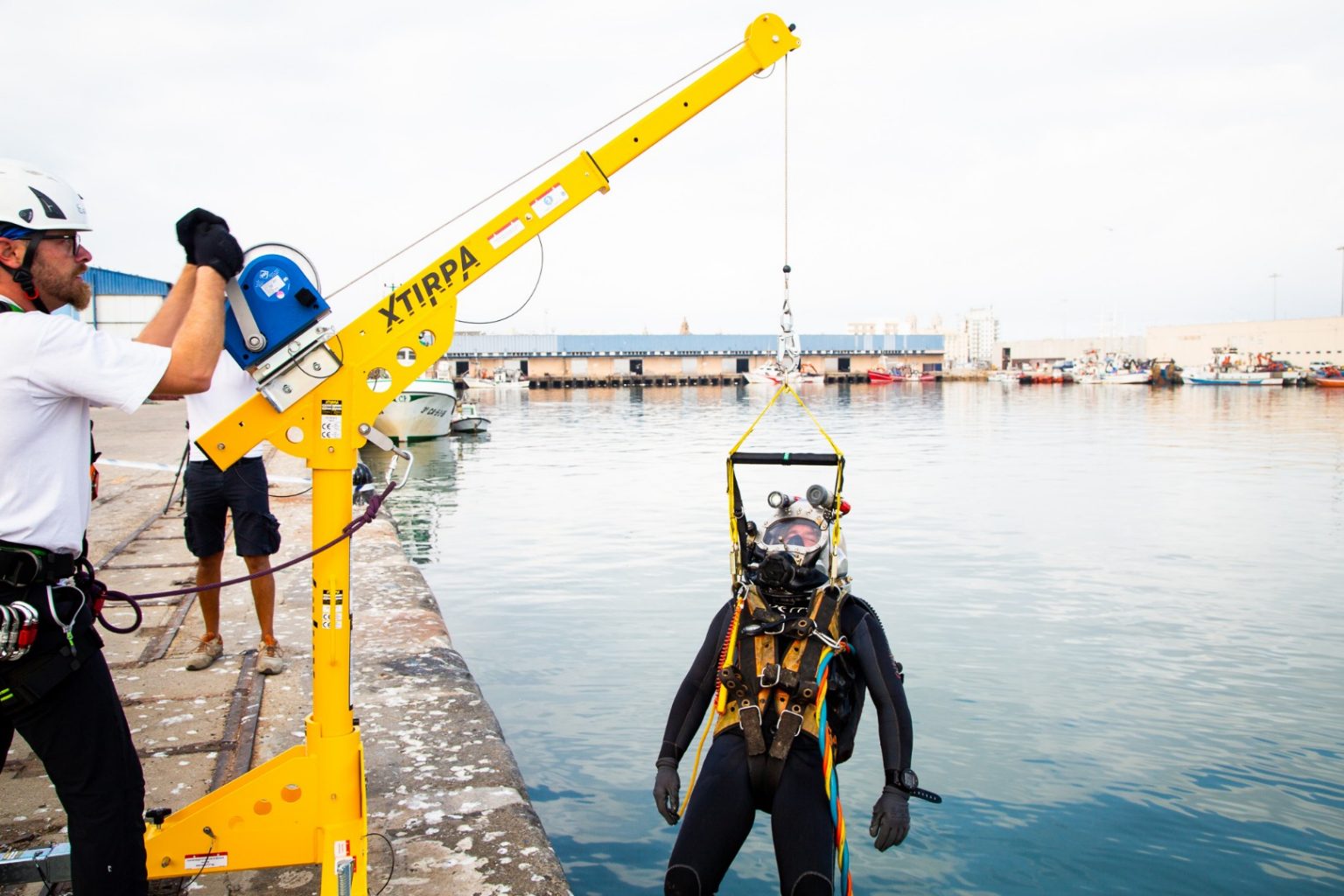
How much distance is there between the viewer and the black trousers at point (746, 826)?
385 centimetres

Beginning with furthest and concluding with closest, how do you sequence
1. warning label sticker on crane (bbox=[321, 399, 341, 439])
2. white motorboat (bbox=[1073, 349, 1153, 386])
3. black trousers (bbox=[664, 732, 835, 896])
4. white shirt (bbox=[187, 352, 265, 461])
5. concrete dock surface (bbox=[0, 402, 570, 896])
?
white motorboat (bbox=[1073, 349, 1153, 386])
white shirt (bbox=[187, 352, 265, 461])
concrete dock surface (bbox=[0, 402, 570, 896])
black trousers (bbox=[664, 732, 835, 896])
warning label sticker on crane (bbox=[321, 399, 341, 439])

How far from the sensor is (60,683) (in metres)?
3.11

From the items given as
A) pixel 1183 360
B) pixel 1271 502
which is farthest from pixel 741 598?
pixel 1183 360

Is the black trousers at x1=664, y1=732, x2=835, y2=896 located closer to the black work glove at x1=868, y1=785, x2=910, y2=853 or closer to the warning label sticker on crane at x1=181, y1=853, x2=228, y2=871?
the black work glove at x1=868, y1=785, x2=910, y2=853

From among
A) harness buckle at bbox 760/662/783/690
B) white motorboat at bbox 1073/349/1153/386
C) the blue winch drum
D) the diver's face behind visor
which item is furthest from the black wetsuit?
white motorboat at bbox 1073/349/1153/386

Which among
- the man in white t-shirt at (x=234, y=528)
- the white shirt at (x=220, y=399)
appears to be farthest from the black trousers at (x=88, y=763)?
the man in white t-shirt at (x=234, y=528)

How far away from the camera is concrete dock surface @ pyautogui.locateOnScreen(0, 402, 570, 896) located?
427 cm

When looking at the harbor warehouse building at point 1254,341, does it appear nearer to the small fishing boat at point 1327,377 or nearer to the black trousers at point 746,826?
the small fishing boat at point 1327,377

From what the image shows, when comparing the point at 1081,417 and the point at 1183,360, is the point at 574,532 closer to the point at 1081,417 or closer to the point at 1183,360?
the point at 1081,417

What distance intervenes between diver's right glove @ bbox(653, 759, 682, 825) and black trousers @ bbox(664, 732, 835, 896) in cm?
26

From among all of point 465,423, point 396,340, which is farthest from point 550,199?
point 465,423

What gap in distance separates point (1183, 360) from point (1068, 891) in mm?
136658

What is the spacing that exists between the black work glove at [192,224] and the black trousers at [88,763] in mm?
1179

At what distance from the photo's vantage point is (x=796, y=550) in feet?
15.0
